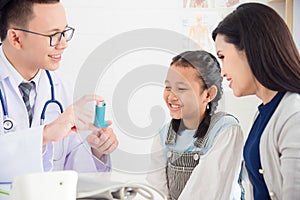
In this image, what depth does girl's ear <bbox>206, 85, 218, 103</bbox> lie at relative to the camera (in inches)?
49.8

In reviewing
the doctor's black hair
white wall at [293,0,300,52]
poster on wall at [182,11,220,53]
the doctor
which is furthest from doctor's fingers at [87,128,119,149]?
white wall at [293,0,300,52]

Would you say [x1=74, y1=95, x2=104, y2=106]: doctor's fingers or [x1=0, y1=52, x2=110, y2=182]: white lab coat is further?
[x1=74, y1=95, x2=104, y2=106]: doctor's fingers

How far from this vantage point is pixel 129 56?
58.0 inches

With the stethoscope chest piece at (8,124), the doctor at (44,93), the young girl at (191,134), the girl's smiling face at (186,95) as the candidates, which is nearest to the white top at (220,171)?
the young girl at (191,134)

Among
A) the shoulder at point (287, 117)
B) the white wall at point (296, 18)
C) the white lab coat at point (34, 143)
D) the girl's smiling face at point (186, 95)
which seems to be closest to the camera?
the shoulder at point (287, 117)

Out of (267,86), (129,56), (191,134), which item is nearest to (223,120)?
(191,134)

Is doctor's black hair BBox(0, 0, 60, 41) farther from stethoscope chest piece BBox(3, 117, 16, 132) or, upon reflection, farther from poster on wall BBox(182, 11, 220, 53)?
poster on wall BBox(182, 11, 220, 53)

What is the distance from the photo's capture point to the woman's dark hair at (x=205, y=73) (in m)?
1.24

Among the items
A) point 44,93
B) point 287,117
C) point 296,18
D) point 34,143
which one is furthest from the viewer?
point 296,18

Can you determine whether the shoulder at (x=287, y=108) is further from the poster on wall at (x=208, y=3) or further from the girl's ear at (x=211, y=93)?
the poster on wall at (x=208, y=3)

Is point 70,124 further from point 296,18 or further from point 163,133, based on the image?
point 296,18

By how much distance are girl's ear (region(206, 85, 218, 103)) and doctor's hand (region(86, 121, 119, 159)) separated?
0.28 meters

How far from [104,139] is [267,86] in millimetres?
420

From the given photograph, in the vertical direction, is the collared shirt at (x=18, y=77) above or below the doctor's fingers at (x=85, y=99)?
above
